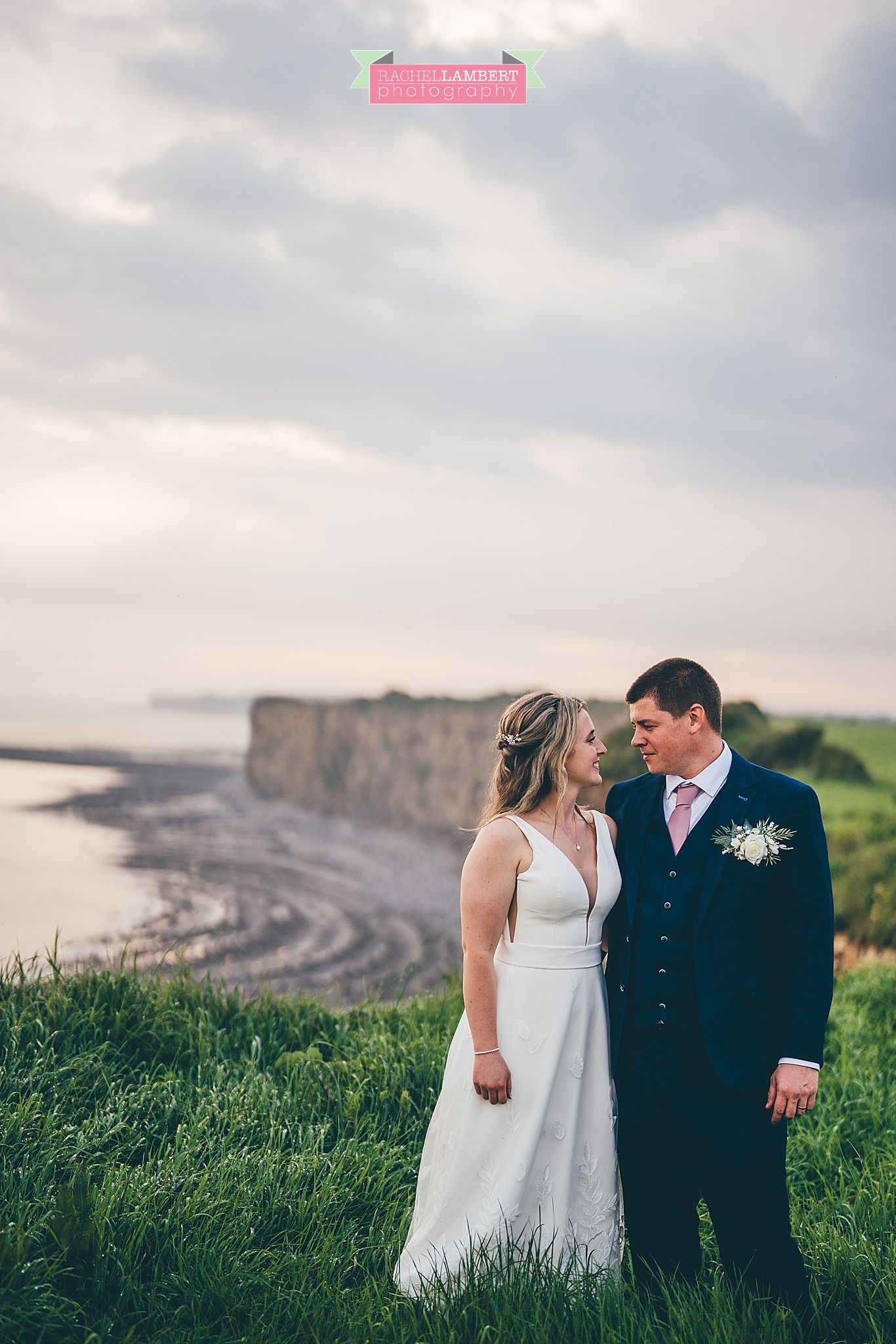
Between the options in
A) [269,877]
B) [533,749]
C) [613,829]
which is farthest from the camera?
[269,877]

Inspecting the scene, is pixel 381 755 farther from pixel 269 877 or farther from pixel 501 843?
pixel 501 843

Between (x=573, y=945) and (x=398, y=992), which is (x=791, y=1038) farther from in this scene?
(x=398, y=992)

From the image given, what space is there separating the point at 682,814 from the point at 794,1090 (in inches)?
37.4

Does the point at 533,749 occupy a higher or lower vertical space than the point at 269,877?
higher

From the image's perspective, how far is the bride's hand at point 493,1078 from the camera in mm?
3172

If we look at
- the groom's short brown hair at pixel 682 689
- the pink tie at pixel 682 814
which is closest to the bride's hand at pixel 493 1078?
the pink tie at pixel 682 814

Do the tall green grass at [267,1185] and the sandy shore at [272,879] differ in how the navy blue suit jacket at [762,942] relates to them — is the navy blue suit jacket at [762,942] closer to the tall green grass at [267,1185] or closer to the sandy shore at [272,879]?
the tall green grass at [267,1185]

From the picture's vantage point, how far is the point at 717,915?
3.12 meters

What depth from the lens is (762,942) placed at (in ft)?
10.3

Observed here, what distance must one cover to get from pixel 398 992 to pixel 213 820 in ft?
191

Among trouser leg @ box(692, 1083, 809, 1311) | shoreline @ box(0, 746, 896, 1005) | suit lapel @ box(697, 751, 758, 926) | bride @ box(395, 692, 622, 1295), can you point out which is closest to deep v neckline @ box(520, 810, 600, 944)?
bride @ box(395, 692, 622, 1295)

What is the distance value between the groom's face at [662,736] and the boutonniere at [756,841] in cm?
28

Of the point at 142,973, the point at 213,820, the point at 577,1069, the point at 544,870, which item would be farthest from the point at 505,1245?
the point at 213,820

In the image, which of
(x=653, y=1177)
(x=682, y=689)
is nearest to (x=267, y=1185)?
(x=653, y=1177)
